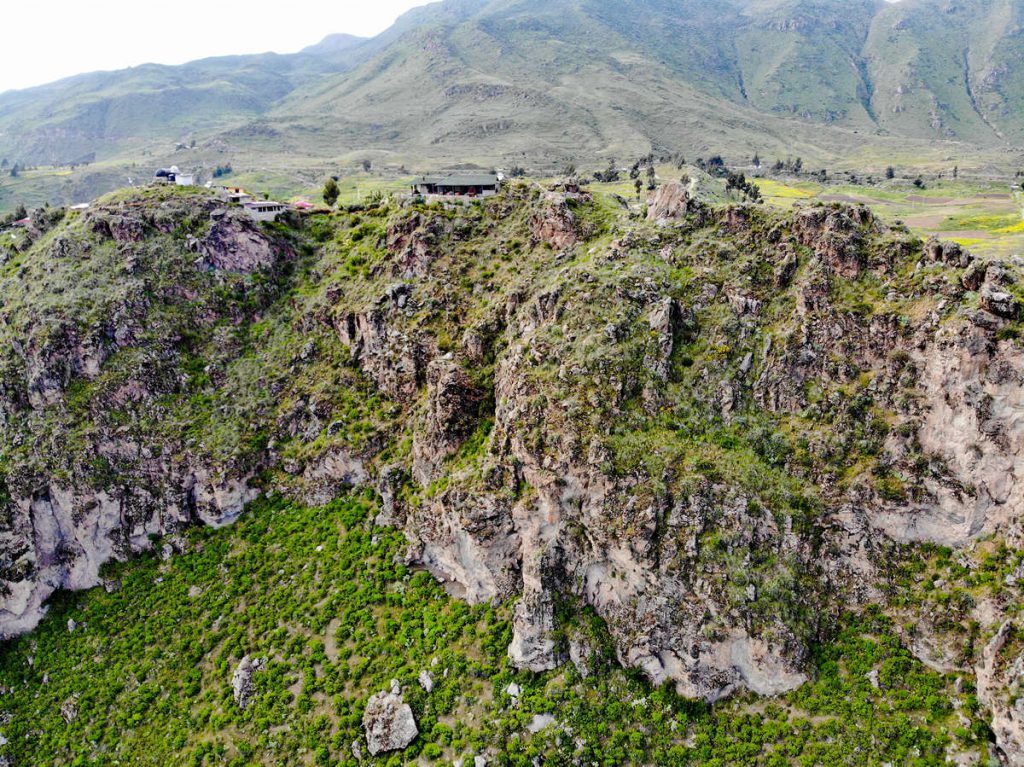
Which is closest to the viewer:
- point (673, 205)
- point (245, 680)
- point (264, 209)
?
point (245, 680)

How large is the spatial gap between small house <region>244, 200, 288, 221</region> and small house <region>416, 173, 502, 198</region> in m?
22.9

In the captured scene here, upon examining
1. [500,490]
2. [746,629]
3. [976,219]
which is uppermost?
[976,219]

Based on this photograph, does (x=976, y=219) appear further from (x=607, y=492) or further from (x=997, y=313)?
(x=607, y=492)

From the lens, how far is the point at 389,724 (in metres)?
45.2

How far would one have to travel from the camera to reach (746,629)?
4166 cm

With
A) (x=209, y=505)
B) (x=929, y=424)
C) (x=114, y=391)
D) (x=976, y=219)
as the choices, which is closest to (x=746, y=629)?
(x=929, y=424)

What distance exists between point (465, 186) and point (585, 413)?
5101 centimetres

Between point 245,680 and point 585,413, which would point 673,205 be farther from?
point 245,680

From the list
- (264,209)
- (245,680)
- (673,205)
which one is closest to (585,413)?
(673,205)

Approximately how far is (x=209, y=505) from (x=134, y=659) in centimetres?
1573

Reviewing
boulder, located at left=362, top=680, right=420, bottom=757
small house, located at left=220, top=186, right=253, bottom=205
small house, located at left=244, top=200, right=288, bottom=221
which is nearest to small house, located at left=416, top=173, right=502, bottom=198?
small house, located at left=244, top=200, right=288, bottom=221

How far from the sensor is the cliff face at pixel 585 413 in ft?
139

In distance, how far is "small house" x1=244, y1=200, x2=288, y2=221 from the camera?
8800cm

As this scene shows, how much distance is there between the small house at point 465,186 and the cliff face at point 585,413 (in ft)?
36.8
